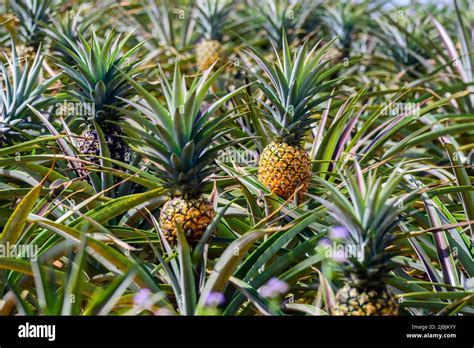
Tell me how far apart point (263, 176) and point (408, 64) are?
12.8ft

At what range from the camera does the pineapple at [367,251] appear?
8.39 ft

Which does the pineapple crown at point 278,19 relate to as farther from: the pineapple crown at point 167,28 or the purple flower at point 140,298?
the purple flower at point 140,298

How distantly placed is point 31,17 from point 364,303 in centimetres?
411

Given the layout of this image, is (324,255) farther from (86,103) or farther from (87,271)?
(86,103)

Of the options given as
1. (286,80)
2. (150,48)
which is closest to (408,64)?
(150,48)

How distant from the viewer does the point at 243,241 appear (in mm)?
2756

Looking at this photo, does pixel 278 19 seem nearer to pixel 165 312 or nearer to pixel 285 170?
pixel 285 170

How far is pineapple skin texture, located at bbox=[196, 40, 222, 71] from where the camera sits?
657 cm

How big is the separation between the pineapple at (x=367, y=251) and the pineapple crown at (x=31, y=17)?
3.76 metres

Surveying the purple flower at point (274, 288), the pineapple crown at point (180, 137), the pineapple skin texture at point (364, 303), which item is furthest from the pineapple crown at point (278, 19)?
the pineapple skin texture at point (364, 303)

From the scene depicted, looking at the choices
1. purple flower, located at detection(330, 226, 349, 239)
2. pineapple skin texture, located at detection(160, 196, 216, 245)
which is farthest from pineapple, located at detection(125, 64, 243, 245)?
purple flower, located at detection(330, 226, 349, 239)

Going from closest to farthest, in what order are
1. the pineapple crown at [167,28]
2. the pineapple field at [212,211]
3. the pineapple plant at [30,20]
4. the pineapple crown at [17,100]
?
the pineapple field at [212,211]
the pineapple crown at [17,100]
the pineapple plant at [30,20]
the pineapple crown at [167,28]

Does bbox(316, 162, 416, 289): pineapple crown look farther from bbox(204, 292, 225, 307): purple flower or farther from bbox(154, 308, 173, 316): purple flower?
bbox(154, 308, 173, 316): purple flower

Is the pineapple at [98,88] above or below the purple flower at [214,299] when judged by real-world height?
above
